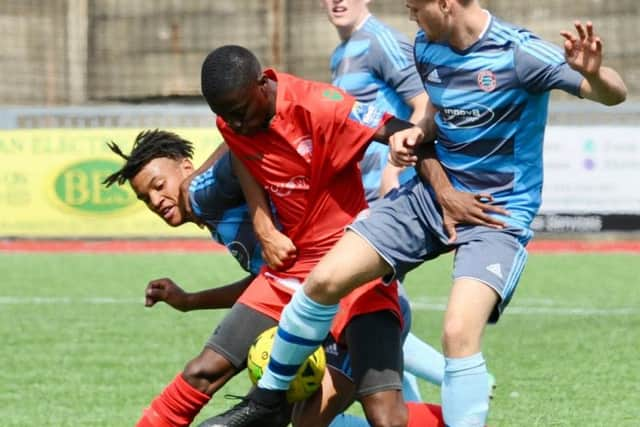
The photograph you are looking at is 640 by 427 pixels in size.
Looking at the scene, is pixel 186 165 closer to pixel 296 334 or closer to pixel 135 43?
pixel 296 334

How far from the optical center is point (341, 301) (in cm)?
483

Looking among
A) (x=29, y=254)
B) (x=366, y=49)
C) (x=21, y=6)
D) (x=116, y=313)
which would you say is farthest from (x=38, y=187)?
(x=366, y=49)

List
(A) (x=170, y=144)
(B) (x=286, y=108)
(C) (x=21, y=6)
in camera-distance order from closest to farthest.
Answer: (B) (x=286, y=108) → (A) (x=170, y=144) → (C) (x=21, y=6)

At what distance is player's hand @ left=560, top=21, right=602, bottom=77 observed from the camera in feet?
13.8

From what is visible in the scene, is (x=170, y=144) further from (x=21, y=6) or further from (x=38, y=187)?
(x=21, y=6)

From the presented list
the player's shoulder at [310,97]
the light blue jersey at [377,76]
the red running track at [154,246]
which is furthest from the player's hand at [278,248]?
the red running track at [154,246]

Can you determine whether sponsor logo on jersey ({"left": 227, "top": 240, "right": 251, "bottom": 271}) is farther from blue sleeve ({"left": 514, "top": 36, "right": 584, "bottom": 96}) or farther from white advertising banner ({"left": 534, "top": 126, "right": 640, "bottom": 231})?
white advertising banner ({"left": 534, "top": 126, "right": 640, "bottom": 231})

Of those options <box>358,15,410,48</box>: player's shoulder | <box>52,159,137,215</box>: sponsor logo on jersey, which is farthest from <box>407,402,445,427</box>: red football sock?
<box>52,159,137,215</box>: sponsor logo on jersey

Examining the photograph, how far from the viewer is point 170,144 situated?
5.37 meters

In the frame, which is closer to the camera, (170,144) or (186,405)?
(186,405)

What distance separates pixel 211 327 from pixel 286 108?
14.3 ft

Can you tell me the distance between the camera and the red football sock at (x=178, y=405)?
15.4ft

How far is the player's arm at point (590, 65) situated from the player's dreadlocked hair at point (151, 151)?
1.75m

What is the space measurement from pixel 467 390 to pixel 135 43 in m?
14.6
